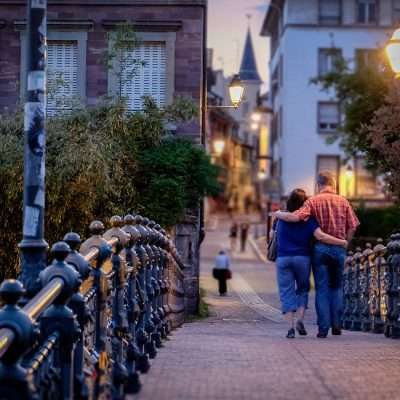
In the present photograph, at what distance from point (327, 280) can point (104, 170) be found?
30.1 ft

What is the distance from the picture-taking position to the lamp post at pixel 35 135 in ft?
31.2

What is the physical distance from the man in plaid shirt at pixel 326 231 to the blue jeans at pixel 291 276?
7.2 inches

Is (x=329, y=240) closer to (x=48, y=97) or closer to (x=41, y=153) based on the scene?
(x=41, y=153)

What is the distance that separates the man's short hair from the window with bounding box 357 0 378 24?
5600cm

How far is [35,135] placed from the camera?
9.83m

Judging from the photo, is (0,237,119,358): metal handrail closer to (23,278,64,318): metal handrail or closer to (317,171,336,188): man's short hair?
(23,278,64,318): metal handrail

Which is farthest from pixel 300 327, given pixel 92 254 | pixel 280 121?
pixel 280 121

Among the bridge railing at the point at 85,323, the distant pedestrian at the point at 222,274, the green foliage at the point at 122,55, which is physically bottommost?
the distant pedestrian at the point at 222,274

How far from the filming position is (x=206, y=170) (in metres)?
26.1

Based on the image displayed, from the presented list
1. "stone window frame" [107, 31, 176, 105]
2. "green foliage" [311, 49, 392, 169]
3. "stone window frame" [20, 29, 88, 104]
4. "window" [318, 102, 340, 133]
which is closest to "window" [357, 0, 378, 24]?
"window" [318, 102, 340, 133]

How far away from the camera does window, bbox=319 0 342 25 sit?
6888 centimetres

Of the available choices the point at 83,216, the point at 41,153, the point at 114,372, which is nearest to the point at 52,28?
the point at 83,216

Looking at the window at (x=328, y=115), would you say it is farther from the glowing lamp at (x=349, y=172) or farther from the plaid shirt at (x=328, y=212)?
the plaid shirt at (x=328, y=212)

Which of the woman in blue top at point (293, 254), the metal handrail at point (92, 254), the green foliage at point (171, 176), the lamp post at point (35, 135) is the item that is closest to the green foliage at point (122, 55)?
the green foliage at point (171, 176)
